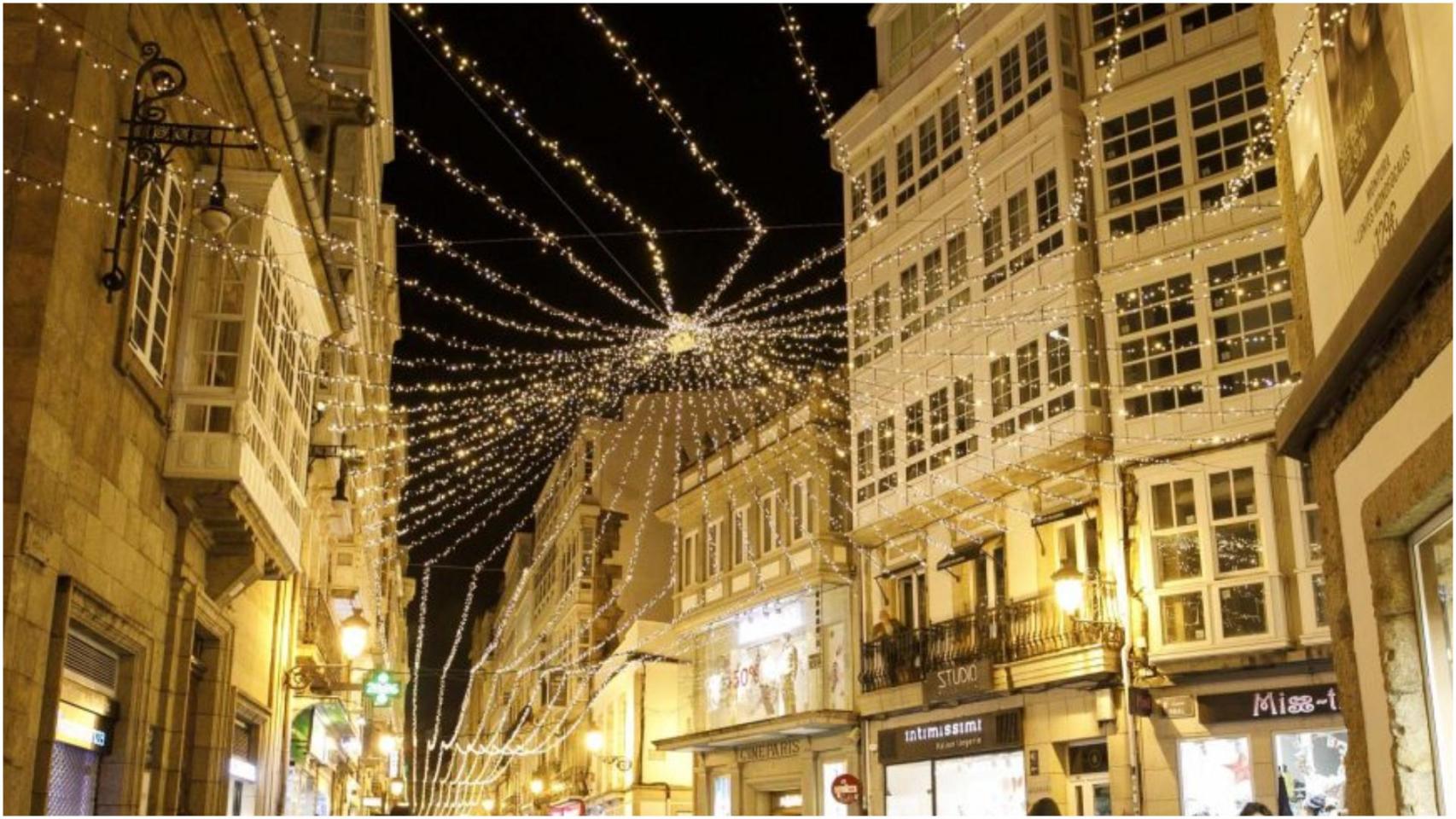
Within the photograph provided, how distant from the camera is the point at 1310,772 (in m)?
16.2

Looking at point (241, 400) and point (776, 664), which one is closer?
point (241, 400)

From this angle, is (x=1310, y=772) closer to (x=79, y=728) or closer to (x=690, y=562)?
(x=79, y=728)

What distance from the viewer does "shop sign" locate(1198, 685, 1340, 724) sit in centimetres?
1612

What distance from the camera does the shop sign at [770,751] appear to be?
26.4 meters

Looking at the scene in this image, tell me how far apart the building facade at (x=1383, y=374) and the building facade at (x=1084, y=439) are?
7.36m

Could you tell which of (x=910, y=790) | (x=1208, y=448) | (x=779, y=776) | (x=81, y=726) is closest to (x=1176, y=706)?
(x=1208, y=448)

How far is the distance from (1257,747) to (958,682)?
494cm

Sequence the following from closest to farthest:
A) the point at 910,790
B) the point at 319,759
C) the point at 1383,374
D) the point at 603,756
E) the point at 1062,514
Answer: the point at 1383,374 < the point at 1062,514 < the point at 910,790 < the point at 319,759 < the point at 603,756

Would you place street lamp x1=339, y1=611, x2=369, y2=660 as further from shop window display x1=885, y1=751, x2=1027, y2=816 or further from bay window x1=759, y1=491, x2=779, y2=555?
A: bay window x1=759, y1=491, x2=779, y2=555

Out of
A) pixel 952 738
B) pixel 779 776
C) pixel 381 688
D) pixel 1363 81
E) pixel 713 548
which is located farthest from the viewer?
pixel 713 548

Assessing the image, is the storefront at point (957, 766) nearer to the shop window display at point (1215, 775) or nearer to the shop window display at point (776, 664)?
the shop window display at point (776, 664)

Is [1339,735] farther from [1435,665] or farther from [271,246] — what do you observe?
[271,246]

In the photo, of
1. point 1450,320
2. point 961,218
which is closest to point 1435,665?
point 1450,320

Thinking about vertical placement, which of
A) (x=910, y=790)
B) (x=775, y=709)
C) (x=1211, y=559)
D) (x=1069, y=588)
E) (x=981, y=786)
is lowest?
(x=910, y=790)
